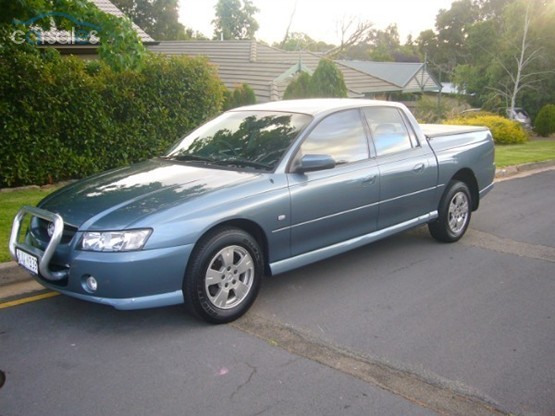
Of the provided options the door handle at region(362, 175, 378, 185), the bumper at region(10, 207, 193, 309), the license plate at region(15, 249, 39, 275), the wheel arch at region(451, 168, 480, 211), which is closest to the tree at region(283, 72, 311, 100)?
the wheel arch at region(451, 168, 480, 211)

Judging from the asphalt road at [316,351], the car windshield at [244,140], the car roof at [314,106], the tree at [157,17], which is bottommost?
the asphalt road at [316,351]

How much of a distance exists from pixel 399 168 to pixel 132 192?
272cm

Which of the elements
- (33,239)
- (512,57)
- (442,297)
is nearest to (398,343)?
(442,297)

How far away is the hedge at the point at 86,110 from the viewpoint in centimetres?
845

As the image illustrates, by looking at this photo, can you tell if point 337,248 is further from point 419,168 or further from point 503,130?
point 503,130

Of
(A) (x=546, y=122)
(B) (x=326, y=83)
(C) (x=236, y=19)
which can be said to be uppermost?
(C) (x=236, y=19)

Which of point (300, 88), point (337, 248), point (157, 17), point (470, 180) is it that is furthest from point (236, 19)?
point (337, 248)

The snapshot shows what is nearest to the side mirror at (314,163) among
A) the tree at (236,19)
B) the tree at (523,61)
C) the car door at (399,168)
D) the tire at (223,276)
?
the tire at (223,276)

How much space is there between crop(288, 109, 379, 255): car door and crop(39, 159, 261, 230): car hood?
507mm

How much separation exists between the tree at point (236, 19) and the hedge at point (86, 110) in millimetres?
51745

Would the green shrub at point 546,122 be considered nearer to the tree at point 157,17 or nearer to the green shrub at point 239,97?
the green shrub at point 239,97

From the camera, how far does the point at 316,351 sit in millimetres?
3871

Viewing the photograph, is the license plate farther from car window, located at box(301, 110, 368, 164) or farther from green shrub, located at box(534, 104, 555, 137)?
green shrub, located at box(534, 104, 555, 137)

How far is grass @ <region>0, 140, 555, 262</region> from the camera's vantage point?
626 centimetres
